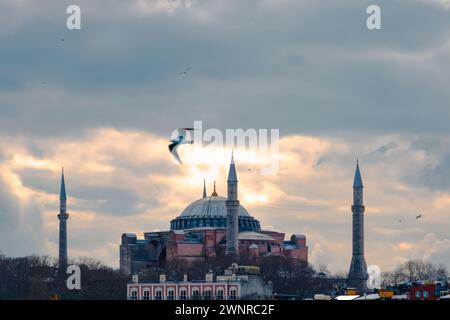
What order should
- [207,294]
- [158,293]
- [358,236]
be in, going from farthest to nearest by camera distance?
[358,236]
[158,293]
[207,294]

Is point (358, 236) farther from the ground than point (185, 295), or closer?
farther from the ground

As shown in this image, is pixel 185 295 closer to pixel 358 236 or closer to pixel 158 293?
pixel 158 293

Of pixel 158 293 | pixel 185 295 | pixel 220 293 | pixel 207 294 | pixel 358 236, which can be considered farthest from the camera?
pixel 358 236

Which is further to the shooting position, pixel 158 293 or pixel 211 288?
pixel 158 293

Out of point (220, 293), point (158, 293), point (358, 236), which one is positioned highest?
point (358, 236)

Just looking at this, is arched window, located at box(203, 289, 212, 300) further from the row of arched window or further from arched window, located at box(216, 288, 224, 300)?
arched window, located at box(216, 288, 224, 300)

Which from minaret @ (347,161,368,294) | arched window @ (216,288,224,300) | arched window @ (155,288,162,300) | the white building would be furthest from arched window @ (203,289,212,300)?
minaret @ (347,161,368,294)

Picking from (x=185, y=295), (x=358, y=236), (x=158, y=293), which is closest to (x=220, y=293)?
(x=185, y=295)

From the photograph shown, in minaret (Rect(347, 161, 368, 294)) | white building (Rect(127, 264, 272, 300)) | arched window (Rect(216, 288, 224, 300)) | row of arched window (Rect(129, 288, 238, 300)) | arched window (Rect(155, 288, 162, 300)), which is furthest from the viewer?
minaret (Rect(347, 161, 368, 294))

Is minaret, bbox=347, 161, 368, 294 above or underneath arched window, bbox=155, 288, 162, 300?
above
